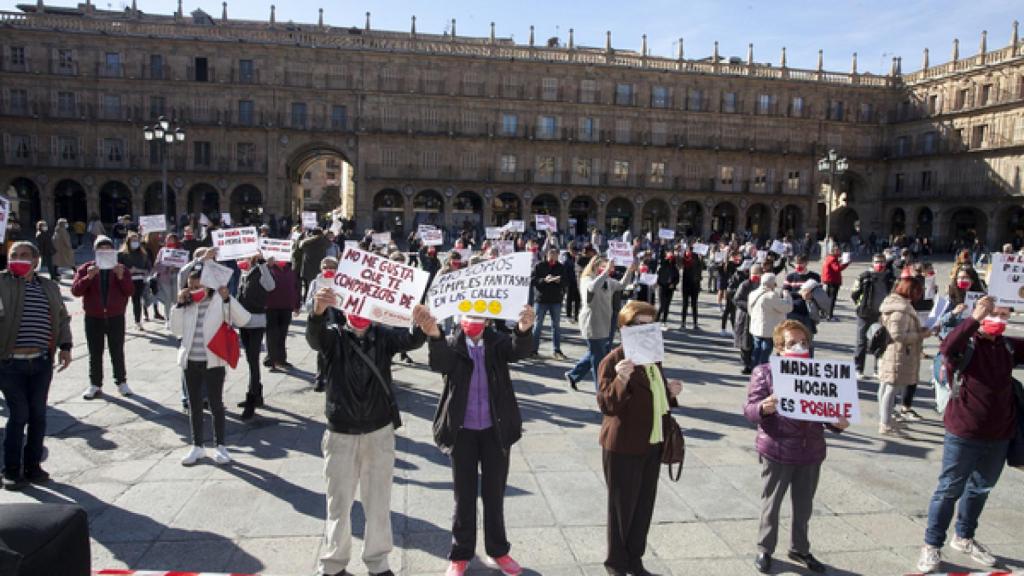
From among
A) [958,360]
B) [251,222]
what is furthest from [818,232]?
[958,360]

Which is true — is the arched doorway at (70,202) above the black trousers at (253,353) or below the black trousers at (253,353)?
above

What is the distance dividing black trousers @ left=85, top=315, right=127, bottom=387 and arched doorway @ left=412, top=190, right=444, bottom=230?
34334 millimetres

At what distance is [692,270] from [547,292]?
397 cm

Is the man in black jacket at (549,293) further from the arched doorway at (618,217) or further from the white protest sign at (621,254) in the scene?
the arched doorway at (618,217)

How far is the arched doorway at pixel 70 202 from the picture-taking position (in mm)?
39594

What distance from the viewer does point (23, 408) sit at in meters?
5.51

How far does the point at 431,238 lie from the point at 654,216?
109 feet

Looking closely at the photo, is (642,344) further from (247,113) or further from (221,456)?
(247,113)

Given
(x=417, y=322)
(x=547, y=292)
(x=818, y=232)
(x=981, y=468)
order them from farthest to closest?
(x=818, y=232) < (x=547, y=292) < (x=981, y=468) < (x=417, y=322)

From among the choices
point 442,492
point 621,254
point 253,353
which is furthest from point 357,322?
point 621,254

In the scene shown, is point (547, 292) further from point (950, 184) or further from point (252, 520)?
point (950, 184)

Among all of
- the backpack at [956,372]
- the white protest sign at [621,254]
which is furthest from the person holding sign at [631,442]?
the white protest sign at [621,254]

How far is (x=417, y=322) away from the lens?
4062 mm

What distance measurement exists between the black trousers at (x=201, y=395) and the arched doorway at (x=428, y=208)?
3628 centimetres
